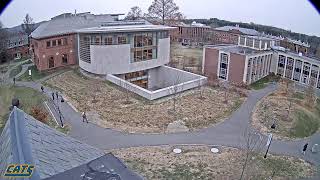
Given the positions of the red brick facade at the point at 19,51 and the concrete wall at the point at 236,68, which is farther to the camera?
the red brick facade at the point at 19,51

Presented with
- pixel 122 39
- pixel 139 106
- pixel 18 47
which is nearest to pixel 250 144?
pixel 139 106

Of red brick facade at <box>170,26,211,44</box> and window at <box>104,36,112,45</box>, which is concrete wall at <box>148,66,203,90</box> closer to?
window at <box>104,36,112,45</box>

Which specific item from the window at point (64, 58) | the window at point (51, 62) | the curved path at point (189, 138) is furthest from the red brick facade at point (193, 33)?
the curved path at point (189, 138)

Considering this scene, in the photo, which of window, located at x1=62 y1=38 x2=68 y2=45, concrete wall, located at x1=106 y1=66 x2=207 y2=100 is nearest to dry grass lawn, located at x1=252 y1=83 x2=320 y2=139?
concrete wall, located at x1=106 y1=66 x2=207 y2=100

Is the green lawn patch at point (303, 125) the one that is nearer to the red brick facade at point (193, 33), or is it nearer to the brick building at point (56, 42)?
the brick building at point (56, 42)

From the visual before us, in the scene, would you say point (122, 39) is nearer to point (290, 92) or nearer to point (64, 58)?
point (64, 58)
